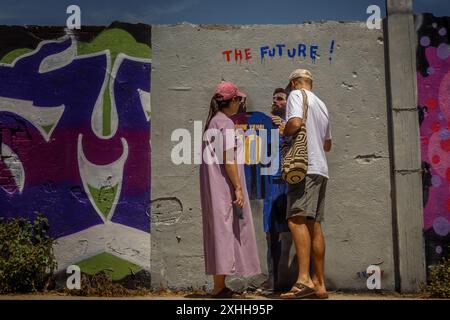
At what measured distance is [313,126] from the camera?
5.34m

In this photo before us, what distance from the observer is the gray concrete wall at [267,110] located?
5891 millimetres

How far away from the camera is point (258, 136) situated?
5984 mm

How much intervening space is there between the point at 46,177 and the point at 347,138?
2806 millimetres

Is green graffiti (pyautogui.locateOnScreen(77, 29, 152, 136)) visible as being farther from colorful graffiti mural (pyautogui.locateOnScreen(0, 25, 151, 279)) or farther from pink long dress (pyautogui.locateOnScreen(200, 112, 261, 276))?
pink long dress (pyautogui.locateOnScreen(200, 112, 261, 276))

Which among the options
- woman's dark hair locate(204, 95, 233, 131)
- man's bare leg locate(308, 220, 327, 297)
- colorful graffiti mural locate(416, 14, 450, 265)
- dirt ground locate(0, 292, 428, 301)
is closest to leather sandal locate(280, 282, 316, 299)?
man's bare leg locate(308, 220, 327, 297)

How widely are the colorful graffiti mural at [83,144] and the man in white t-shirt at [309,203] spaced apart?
1454 millimetres

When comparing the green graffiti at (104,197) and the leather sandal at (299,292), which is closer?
the leather sandal at (299,292)

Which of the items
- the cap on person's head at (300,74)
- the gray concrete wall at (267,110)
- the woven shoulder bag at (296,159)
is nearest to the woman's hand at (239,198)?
the woven shoulder bag at (296,159)

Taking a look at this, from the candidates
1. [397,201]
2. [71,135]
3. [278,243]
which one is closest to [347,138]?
[397,201]

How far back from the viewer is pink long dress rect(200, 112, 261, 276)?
205 inches

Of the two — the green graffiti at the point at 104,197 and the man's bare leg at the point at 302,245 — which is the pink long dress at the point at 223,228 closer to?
the man's bare leg at the point at 302,245

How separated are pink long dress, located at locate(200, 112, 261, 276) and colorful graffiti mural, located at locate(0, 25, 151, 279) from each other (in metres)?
0.81

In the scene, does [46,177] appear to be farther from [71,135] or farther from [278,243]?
[278,243]
